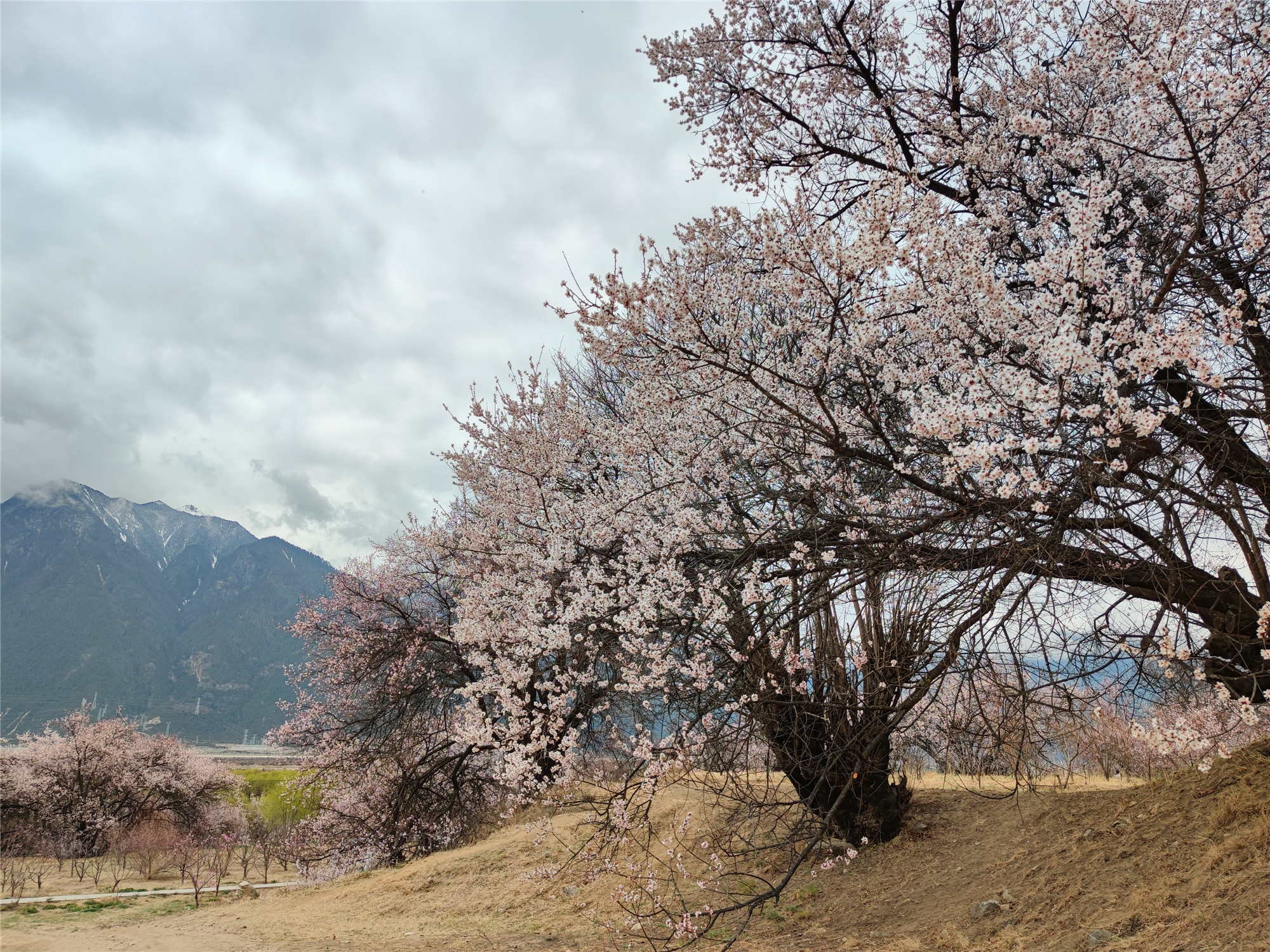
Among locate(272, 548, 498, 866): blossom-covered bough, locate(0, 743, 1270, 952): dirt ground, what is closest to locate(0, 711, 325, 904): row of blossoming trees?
locate(272, 548, 498, 866): blossom-covered bough

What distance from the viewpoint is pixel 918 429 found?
10.8ft

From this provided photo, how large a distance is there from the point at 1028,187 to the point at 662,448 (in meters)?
3.88

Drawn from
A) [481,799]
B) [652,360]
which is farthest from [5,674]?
[652,360]

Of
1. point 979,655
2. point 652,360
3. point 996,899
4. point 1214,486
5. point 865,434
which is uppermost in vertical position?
point 652,360

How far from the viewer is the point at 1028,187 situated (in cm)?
567

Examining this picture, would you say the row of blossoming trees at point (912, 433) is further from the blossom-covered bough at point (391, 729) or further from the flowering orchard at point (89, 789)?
the flowering orchard at point (89, 789)

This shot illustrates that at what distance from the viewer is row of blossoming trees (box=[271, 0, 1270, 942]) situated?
3.68m

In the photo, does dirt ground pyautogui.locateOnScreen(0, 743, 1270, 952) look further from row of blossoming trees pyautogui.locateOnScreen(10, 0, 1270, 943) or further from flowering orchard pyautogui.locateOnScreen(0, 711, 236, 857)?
flowering orchard pyautogui.locateOnScreen(0, 711, 236, 857)

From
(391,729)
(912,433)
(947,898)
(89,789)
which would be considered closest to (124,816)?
(89,789)

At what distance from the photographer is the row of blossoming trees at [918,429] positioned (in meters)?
3.68

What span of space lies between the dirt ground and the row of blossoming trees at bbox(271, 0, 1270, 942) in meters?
0.55

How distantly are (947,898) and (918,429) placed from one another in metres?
5.11

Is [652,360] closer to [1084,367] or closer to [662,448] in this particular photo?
[662,448]

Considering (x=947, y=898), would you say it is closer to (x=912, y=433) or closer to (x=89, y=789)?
(x=912, y=433)
